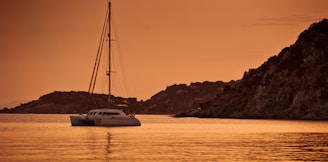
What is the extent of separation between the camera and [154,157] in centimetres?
6372

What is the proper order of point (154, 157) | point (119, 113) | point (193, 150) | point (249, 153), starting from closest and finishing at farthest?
1. point (154, 157)
2. point (249, 153)
3. point (193, 150)
4. point (119, 113)

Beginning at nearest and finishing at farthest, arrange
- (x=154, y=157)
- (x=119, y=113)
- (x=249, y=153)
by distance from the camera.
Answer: (x=154, y=157)
(x=249, y=153)
(x=119, y=113)

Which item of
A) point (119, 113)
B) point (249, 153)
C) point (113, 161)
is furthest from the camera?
point (119, 113)

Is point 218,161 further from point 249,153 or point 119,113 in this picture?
point 119,113

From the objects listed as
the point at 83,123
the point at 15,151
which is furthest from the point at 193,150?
the point at 83,123

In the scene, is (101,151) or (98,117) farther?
(98,117)

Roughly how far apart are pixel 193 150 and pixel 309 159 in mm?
14509

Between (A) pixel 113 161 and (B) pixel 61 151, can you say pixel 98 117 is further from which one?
(A) pixel 113 161

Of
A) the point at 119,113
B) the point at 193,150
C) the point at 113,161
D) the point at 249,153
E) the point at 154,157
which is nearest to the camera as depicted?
the point at 113,161

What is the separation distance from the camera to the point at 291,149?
246 feet

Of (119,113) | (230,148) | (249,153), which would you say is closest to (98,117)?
(119,113)

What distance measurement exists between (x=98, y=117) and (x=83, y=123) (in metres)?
8.96

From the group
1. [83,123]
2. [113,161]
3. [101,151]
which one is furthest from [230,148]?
[83,123]

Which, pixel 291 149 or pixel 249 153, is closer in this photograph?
pixel 249 153
